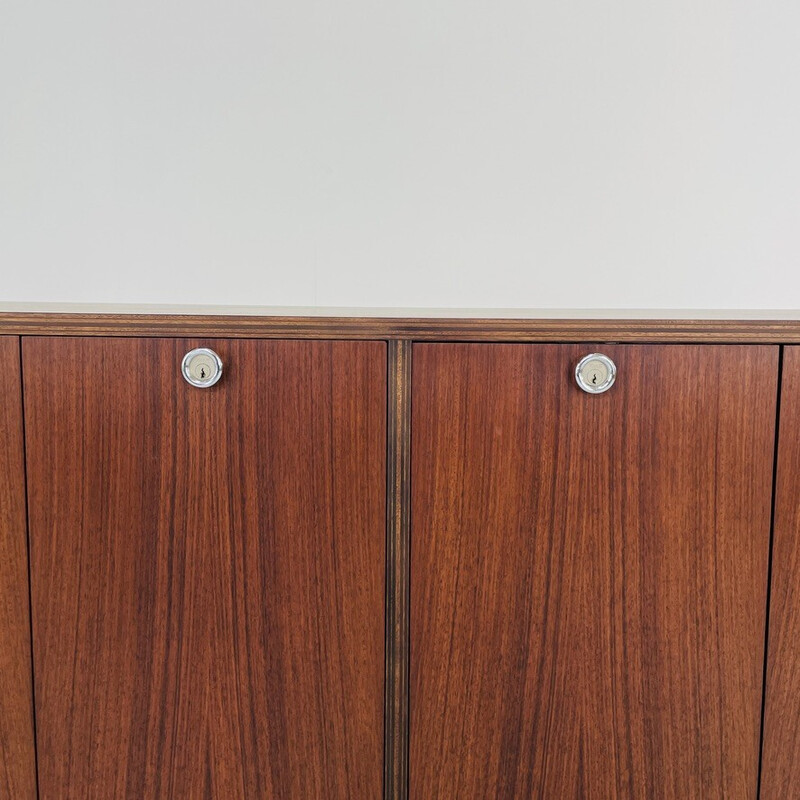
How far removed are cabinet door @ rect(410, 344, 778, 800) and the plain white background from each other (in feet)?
1.82

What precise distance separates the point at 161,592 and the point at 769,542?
1.82 feet

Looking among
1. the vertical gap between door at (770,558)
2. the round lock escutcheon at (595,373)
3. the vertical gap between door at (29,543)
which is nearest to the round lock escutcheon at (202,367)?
the vertical gap between door at (29,543)

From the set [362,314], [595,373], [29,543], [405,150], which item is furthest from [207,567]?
[405,150]

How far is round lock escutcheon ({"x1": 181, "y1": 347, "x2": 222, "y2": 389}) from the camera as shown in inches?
26.2

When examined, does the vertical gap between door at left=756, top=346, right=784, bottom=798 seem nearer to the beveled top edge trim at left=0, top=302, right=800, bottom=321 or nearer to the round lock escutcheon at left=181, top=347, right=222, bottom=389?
the beveled top edge trim at left=0, top=302, right=800, bottom=321

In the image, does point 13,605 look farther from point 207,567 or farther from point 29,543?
point 207,567

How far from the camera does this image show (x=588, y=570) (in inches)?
27.1

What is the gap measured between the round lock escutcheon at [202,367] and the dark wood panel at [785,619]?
503 mm

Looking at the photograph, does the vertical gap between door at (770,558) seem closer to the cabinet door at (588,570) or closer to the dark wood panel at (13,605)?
the cabinet door at (588,570)

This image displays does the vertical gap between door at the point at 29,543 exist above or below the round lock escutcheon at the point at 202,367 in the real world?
below

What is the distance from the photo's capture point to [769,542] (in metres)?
0.69

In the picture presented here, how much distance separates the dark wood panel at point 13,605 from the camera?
0.68m

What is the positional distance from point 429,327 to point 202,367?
0.20m

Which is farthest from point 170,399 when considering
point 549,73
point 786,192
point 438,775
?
point 786,192
